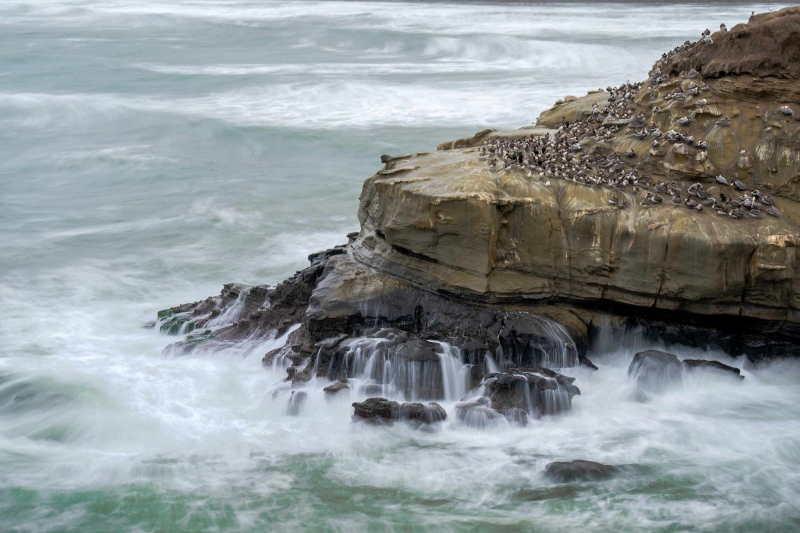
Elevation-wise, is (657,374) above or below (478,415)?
above

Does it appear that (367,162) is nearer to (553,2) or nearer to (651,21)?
(651,21)

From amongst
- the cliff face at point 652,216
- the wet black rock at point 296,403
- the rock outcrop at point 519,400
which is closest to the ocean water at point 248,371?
the wet black rock at point 296,403

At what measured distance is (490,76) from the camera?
4312 cm

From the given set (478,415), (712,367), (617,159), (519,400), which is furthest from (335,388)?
(617,159)

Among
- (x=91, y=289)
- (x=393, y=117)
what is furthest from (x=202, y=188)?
(x=393, y=117)

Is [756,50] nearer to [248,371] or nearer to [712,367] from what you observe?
[712,367]

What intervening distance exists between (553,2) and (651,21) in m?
17.7

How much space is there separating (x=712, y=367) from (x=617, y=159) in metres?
3.47

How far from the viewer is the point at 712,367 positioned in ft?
43.6

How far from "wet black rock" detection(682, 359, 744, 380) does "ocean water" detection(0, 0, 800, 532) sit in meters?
0.19

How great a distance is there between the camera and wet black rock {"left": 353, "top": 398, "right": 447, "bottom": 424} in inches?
492

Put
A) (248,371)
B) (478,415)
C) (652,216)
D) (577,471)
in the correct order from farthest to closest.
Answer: (248,371) < (652,216) < (478,415) < (577,471)

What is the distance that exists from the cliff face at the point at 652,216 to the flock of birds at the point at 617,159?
0.16ft

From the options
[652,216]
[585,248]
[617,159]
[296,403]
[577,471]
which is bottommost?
[577,471]
